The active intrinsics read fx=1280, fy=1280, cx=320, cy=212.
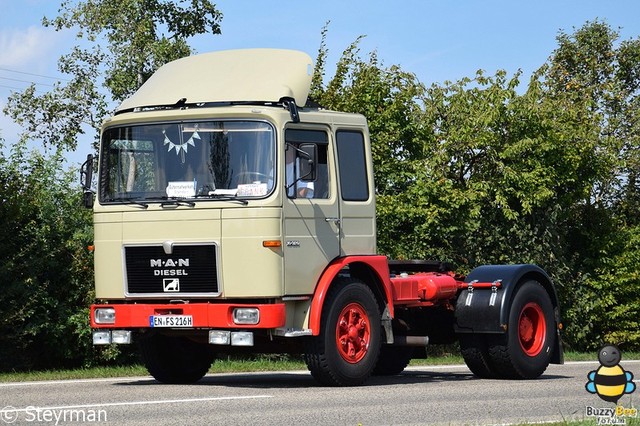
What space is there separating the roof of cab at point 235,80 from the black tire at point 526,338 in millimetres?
3687

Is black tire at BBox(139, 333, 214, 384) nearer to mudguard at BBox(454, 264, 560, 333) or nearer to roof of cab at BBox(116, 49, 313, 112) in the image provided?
roof of cab at BBox(116, 49, 313, 112)

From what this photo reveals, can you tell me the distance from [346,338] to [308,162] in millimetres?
1925

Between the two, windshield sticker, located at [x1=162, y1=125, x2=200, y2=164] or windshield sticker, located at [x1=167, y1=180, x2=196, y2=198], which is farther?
windshield sticker, located at [x1=162, y1=125, x2=200, y2=164]

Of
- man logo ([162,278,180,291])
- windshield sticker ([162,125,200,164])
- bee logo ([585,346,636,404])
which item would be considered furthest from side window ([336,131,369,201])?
bee logo ([585,346,636,404])

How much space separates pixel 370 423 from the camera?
9609 millimetres

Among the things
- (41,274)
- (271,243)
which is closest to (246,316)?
(271,243)

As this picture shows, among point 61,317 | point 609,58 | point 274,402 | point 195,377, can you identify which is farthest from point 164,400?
point 609,58

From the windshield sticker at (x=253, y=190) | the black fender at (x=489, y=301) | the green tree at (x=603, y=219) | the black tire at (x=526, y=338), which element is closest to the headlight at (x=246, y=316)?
the windshield sticker at (x=253, y=190)

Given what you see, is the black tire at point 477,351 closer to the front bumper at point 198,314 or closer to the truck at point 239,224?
the truck at point 239,224

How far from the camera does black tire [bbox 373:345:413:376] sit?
16391 millimetres

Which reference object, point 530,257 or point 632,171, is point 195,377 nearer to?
point 530,257

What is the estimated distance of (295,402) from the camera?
1136 centimetres

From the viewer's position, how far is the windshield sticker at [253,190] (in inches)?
504

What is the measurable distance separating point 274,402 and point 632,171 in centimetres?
4036
